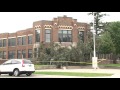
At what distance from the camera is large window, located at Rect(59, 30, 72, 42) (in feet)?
167

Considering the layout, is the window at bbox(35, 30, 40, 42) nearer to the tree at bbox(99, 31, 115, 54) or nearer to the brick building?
the brick building

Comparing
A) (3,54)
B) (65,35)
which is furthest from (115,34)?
(3,54)

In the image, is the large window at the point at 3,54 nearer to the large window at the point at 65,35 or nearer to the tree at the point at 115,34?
the large window at the point at 65,35

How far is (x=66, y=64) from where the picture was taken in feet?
133

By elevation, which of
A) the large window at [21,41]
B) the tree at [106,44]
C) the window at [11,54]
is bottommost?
the window at [11,54]

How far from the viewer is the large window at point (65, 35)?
51.0 m

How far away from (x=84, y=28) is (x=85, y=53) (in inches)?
410

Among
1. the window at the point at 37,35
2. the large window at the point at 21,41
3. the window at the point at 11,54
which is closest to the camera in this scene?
the window at the point at 37,35

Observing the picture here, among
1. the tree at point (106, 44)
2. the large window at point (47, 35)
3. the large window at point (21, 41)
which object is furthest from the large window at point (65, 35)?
the large window at point (21, 41)

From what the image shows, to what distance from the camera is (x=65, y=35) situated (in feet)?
168

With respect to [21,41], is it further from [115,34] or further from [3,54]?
[115,34]

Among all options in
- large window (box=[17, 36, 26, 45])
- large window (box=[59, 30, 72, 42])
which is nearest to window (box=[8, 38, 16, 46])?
large window (box=[17, 36, 26, 45])

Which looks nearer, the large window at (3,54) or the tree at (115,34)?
the tree at (115,34)

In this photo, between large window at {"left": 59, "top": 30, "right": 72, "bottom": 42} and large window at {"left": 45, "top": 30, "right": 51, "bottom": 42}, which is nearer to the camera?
large window at {"left": 45, "top": 30, "right": 51, "bottom": 42}
